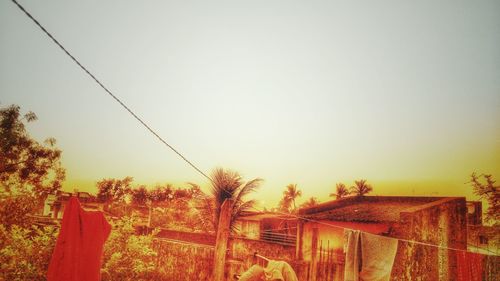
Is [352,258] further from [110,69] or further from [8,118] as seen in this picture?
[8,118]

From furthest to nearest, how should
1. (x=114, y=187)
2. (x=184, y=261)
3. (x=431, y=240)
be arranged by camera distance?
(x=114, y=187), (x=184, y=261), (x=431, y=240)

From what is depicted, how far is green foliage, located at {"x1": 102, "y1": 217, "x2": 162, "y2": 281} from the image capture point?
882 centimetres

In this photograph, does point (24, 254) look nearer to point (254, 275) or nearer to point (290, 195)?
point (254, 275)

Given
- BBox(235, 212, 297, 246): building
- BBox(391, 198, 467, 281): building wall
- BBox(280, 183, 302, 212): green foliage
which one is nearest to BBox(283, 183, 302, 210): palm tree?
BBox(280, 183, 302, 212): green foliage

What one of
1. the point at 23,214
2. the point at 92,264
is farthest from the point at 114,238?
the point at 92,264

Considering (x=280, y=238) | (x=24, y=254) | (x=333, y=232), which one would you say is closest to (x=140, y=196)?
(x=280, y=238)

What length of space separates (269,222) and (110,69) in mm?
25879

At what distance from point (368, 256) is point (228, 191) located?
28.4 ft

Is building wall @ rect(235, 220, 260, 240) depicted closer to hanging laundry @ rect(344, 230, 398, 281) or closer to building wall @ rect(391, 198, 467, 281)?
building wall @ rect(391, 198, 467, 281)

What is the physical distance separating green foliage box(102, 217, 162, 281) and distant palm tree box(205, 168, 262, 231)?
581 centimetres

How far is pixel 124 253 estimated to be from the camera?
923 cm

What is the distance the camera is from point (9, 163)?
1662cm

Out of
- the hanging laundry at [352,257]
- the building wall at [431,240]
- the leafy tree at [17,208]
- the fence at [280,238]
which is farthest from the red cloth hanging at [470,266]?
the fence at [280,238]

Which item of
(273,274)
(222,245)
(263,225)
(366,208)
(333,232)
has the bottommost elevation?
(263,225)
